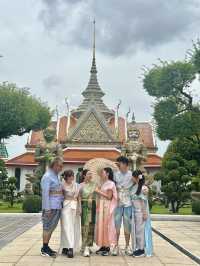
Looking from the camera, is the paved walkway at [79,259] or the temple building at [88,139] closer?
the paved walkway at [79,259]

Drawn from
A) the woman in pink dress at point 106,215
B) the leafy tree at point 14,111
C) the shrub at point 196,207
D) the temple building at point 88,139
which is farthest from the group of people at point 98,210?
the temple building at point 88,139

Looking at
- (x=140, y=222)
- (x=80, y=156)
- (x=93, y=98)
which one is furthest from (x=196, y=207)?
(x=93, y=98)

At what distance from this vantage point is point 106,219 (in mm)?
9102

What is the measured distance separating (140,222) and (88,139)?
117 ft

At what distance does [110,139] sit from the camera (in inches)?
1757

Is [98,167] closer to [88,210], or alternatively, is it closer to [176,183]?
[88,210]

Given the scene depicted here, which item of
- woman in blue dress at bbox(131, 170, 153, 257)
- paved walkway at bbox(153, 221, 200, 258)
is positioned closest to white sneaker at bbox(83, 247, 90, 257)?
woman in blue dress at bbox(131, 170, 153, 257)

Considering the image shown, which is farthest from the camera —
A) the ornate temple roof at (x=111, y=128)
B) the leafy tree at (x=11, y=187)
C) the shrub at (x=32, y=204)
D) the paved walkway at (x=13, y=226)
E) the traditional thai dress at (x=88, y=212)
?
the ornate temple roof at (x=111, y=128)

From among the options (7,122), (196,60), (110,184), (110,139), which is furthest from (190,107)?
(110,139)

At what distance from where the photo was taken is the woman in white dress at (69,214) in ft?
28.7

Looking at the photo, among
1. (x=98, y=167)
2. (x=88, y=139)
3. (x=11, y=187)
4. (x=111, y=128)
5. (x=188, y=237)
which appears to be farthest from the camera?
(x=111, y=128)

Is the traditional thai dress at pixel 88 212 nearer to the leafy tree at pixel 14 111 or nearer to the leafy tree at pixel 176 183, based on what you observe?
the leafy tree at pixel 176 183

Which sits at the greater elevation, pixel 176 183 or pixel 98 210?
pixel 176 183

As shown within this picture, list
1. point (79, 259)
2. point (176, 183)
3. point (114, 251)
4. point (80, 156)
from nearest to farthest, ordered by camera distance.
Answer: point (79, 259) → point (114, 251) → point (176, 183) → point (80, 156)
